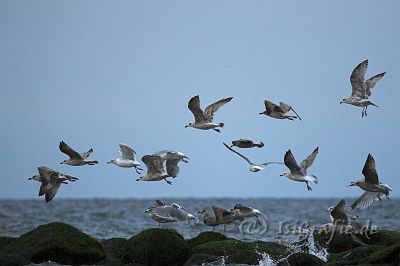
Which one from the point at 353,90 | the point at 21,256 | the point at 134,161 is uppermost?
the point at 353,90

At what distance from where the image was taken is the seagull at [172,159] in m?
17.7

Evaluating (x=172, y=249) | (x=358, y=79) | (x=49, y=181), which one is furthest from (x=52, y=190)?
(x=358, y=79)

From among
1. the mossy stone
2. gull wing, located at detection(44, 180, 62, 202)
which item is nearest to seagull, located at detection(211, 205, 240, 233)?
gull wing, located at detection(44, 180, 62, 202)

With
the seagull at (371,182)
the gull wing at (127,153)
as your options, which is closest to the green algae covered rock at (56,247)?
the gull wing at (127,153)

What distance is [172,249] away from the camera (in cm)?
1587

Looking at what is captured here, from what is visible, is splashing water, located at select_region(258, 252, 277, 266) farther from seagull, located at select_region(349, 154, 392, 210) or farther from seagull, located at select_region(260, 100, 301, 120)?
seagull, located at select_region(260, 100, 301, 120)

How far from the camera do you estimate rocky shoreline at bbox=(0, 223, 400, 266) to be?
49.8ft

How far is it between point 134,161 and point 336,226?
15.1ft

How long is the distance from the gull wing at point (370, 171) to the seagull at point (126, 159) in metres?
4.86

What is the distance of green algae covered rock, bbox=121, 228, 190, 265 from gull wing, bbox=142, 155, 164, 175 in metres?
2.21

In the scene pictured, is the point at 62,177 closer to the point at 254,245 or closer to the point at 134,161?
the point at 134,161

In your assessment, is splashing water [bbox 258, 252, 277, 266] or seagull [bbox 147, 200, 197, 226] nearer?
splashing water [bbox 258, 252, 277, 266]

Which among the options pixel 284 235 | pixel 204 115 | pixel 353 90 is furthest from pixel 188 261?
pixel 284 235

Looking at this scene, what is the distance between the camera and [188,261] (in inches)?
600
